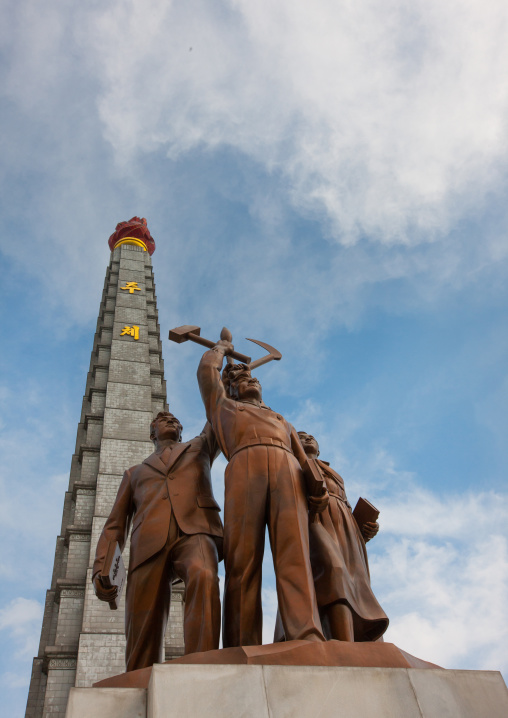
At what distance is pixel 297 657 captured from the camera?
2963mm

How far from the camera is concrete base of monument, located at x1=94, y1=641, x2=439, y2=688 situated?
2.94m

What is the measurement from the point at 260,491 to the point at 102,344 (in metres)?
13.1

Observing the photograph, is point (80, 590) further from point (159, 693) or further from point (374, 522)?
A: point (159, 693)

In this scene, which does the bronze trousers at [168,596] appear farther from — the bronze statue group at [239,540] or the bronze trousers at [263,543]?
the bronze trousers at [263,543]

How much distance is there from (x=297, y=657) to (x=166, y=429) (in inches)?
101

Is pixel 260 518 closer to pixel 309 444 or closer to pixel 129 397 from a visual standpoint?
pixel 309 444

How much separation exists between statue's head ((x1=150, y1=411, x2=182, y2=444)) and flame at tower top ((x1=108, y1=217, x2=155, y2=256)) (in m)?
17.6

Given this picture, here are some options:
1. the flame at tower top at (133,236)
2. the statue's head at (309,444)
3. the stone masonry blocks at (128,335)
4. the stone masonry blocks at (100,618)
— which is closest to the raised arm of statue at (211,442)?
the statue's head at (309,444)

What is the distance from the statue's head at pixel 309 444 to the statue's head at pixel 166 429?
Result: 3.65 ft

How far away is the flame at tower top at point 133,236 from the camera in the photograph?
72.9 feet

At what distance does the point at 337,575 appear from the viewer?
393 centimetres

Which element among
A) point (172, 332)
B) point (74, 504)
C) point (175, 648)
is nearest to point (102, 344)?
point (74, 504)

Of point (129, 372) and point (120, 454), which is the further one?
point (129, 372)

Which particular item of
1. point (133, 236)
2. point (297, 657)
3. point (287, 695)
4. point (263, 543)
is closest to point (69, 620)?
point (263, 543)
